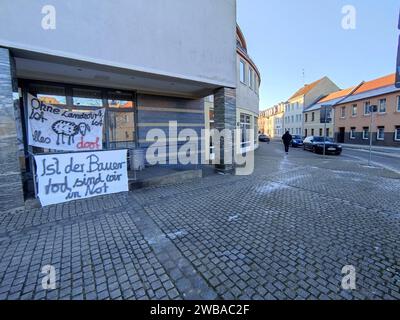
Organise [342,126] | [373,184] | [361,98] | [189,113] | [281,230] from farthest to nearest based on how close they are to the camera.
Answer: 1. [342,126]
2. [361,98]
3. [189,113]
4. [373,184]
5. [281,230]

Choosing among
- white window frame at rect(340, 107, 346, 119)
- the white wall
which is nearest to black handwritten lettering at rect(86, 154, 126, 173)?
the white wall

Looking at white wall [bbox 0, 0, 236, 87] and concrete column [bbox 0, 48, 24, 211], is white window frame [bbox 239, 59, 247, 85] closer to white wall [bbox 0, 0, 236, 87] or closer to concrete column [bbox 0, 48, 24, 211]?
white wall [bbox 0, 0, 236, 87]

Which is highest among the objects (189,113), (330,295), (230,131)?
(189,113)

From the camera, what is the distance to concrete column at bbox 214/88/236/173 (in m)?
8.34

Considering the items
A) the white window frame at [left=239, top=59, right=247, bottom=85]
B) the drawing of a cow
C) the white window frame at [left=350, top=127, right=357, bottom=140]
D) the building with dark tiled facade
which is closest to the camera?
the building with dark tiled facade

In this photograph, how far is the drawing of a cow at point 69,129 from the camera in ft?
19.2

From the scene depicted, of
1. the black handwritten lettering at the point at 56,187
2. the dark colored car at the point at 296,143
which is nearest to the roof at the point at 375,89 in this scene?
the dark colored car at the point at 296,143

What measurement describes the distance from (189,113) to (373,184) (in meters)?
8.28

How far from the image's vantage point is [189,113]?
10750 millimetres

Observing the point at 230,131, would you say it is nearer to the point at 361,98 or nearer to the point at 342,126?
the point at 361,98

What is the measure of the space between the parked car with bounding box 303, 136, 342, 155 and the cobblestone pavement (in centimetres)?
1210

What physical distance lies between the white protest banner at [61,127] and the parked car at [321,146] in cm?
1678

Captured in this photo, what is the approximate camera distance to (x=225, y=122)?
8359 mm
